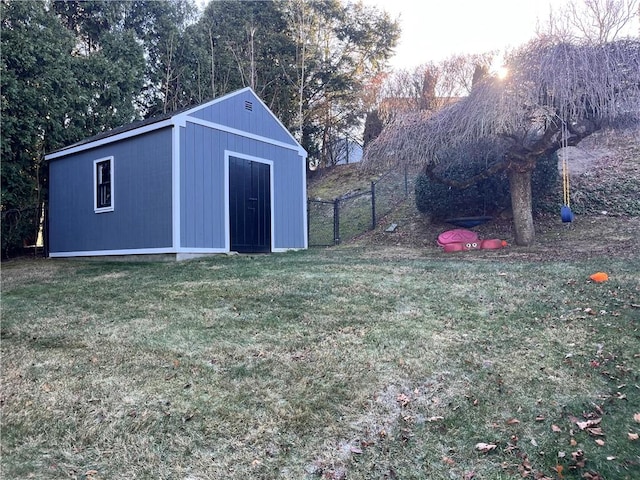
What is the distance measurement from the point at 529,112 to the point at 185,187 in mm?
5727

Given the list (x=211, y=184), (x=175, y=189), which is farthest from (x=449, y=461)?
A: (x=211, y=184)

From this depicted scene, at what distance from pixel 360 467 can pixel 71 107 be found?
43.9ft

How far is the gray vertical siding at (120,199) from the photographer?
28.7 feet

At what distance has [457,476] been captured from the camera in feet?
7.64

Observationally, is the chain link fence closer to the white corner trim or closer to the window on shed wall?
the white corner trim

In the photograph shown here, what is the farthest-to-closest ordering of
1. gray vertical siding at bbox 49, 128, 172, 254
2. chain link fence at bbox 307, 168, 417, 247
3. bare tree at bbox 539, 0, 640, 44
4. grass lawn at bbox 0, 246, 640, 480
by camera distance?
chain link fence at bbox 307, 168, 417, 247
gray vertical siding at bbox 49, 128, 172, 254
bare tree at bbox 539, 0, 640, 44
grass lawn at bbox 0, 246, 640, 480

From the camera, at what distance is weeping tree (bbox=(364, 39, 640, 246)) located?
23.0 feet

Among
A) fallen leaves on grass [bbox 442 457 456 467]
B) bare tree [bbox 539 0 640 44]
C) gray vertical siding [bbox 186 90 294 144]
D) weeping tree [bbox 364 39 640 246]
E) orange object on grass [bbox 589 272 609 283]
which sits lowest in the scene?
fallen leaves on grass [bbox 442 457 456 467]

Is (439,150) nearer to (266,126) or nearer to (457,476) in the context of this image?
(266,126)

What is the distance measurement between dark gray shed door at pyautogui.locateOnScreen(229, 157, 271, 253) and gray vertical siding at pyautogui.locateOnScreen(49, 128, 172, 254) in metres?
1.34

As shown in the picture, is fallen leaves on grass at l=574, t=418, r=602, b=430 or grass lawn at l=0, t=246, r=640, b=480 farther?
fallen leaves on grass at l=574, t=418, r=602, b=430

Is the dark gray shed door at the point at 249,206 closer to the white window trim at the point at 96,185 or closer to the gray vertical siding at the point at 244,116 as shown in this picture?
the gray vertical siding at the point at 244,116

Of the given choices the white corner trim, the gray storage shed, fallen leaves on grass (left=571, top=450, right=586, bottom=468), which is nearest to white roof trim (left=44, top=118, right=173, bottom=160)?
the gray storage shed

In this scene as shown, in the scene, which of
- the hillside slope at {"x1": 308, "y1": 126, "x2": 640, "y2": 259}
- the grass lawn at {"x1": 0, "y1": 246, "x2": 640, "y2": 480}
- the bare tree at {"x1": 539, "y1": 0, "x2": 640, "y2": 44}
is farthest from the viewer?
the hillside slope at {"x1": 308, "y1": 126, "x2": 640, "y2": 259}
